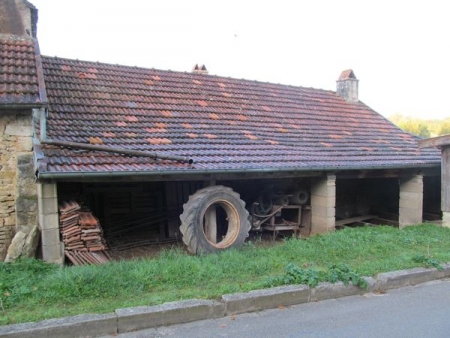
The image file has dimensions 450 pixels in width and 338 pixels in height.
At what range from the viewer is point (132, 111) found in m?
9.02

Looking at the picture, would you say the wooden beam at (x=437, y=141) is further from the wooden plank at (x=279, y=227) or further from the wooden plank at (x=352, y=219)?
the wooden plank at (x=279, y=227)

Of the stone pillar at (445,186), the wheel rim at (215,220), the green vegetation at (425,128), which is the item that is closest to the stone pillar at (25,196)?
the wheel rim at (215,220)

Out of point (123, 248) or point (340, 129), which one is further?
point (340, 129)

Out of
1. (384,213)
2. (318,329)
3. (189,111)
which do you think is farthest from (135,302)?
(384,213)

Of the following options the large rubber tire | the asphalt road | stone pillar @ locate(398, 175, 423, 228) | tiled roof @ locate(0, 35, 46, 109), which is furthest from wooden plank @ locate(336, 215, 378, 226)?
tiled roof @ locate(0, 35, 46, 109)

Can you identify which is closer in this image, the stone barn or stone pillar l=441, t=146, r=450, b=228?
the stone barn

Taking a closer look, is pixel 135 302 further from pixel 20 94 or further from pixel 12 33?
pixel 12 33

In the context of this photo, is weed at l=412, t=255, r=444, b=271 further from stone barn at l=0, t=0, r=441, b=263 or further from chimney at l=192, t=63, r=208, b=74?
chimney at l=192, t=63, r=208, b=74

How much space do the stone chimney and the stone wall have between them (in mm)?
4121

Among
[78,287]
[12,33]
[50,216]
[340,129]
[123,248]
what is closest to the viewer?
[78,287]

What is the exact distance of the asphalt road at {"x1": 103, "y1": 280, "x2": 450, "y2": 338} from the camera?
420 cm

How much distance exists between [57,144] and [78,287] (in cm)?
304

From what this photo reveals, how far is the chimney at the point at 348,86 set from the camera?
14.7 meters

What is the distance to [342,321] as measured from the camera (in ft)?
14.9
